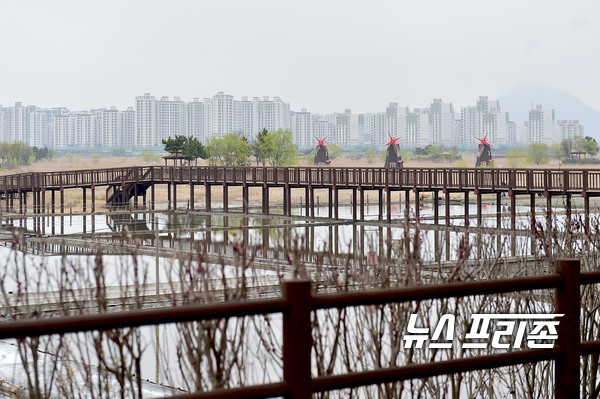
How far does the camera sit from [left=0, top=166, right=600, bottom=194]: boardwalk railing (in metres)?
33.8

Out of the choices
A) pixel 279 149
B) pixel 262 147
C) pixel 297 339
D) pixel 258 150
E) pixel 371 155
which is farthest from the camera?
pixel 371 155

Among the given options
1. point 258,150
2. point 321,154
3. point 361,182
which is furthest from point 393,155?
point 361,182

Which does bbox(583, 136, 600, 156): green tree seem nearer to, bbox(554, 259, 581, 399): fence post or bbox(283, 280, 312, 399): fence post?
bbox(554, 259, 581, 399): fence post

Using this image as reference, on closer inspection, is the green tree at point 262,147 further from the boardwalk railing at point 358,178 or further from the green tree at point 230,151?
the boardwalk railing at point 358,178

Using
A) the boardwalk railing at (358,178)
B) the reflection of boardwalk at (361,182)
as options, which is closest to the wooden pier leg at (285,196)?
the reflection of boardwalk at (361,182)

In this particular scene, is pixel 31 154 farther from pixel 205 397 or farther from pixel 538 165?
pixel 205 397

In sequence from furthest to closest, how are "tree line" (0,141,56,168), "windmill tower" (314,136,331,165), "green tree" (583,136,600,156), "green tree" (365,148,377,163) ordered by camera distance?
"green tree" (365,148,377,163) → "tree line" (0,141,56,168) → "green tree" (583,136,600,156) → "windmill tower" (314,136,331,165)

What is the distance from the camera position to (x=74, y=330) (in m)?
3.19

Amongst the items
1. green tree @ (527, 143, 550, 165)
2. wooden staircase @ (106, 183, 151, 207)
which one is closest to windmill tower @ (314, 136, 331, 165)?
wooden staircase @ (106, 183, 151, 207)

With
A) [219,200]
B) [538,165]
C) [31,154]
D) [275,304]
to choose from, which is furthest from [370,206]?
[31,154]

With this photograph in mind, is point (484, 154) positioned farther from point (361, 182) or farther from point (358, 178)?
point (361, 182)

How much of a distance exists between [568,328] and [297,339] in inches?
56.9

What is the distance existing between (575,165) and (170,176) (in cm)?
8906

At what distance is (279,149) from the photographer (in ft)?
321
